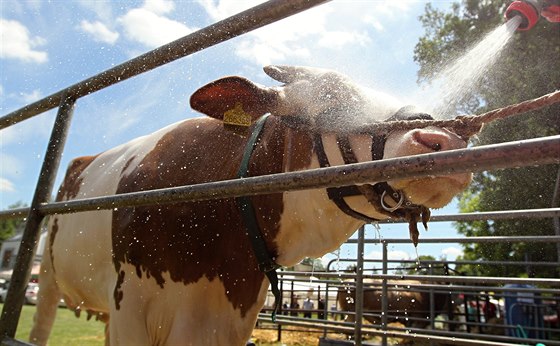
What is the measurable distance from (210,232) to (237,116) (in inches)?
24.4

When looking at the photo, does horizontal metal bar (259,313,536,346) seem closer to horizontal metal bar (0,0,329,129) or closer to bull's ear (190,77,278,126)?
bull's ear (190,77,278,126)

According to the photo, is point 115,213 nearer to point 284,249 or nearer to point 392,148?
point 284,249

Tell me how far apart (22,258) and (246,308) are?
3.60ft

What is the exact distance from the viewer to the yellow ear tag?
2.24 meters

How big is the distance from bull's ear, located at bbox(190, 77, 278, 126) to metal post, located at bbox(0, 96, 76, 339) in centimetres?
56

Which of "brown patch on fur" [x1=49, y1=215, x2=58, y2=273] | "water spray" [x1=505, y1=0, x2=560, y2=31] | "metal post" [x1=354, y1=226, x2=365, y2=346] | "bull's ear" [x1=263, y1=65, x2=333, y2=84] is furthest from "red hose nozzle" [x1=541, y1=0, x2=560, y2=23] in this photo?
"brown patch on fur" [x1=49, y1=215, x2=58, y2=273]

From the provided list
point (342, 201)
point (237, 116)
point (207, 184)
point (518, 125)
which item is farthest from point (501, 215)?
point (518, 125)

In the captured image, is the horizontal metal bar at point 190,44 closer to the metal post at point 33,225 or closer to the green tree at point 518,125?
the metal post at point 33,225

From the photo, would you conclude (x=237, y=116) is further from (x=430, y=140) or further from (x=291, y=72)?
(x=430, y=140)

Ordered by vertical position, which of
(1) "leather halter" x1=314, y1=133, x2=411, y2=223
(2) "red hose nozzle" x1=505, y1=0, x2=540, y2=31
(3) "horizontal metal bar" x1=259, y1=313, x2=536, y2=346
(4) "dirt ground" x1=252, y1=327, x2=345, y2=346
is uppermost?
(2) "red hose nozzle" x1=505, y1=0, x2=540, y2=31

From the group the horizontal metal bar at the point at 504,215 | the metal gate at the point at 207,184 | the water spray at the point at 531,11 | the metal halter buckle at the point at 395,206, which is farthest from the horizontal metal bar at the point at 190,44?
the water spray at the point at 531,11

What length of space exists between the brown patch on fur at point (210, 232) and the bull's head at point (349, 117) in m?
0.20

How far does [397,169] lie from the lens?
34.8 inches

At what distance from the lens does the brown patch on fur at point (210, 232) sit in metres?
2.43
